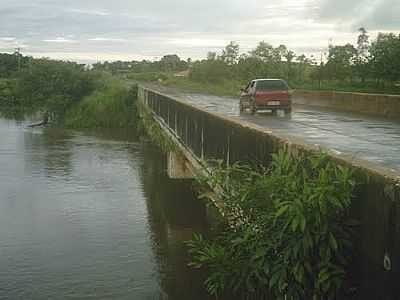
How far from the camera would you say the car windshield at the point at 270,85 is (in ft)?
86.0

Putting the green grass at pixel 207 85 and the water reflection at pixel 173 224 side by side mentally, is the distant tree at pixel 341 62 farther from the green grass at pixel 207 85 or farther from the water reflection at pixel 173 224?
the water reflection at pixel 173 224

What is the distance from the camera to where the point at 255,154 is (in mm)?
7758

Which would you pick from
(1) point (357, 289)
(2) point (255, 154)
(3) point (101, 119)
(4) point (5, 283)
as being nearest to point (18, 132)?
(3) point (101, 119)

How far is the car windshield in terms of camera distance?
1032 inches

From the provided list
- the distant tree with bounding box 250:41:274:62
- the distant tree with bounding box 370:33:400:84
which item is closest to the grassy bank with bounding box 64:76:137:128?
the distant tree with bounding box 250:41:274:62

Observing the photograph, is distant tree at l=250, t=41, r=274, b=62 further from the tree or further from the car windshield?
the car windshield

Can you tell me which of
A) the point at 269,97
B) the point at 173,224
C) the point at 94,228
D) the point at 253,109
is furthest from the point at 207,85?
the point at 94,228

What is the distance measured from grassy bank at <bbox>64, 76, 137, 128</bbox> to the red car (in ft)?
101

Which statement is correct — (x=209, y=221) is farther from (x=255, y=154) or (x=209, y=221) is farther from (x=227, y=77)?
(x=227, y=77)

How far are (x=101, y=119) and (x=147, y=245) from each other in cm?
4338

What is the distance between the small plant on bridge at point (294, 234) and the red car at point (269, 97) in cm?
2004

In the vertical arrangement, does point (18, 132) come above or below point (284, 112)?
below

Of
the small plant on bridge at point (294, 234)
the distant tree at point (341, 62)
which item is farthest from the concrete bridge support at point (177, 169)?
the distant tree at point (341, 62)

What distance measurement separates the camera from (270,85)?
2630 centimetres
